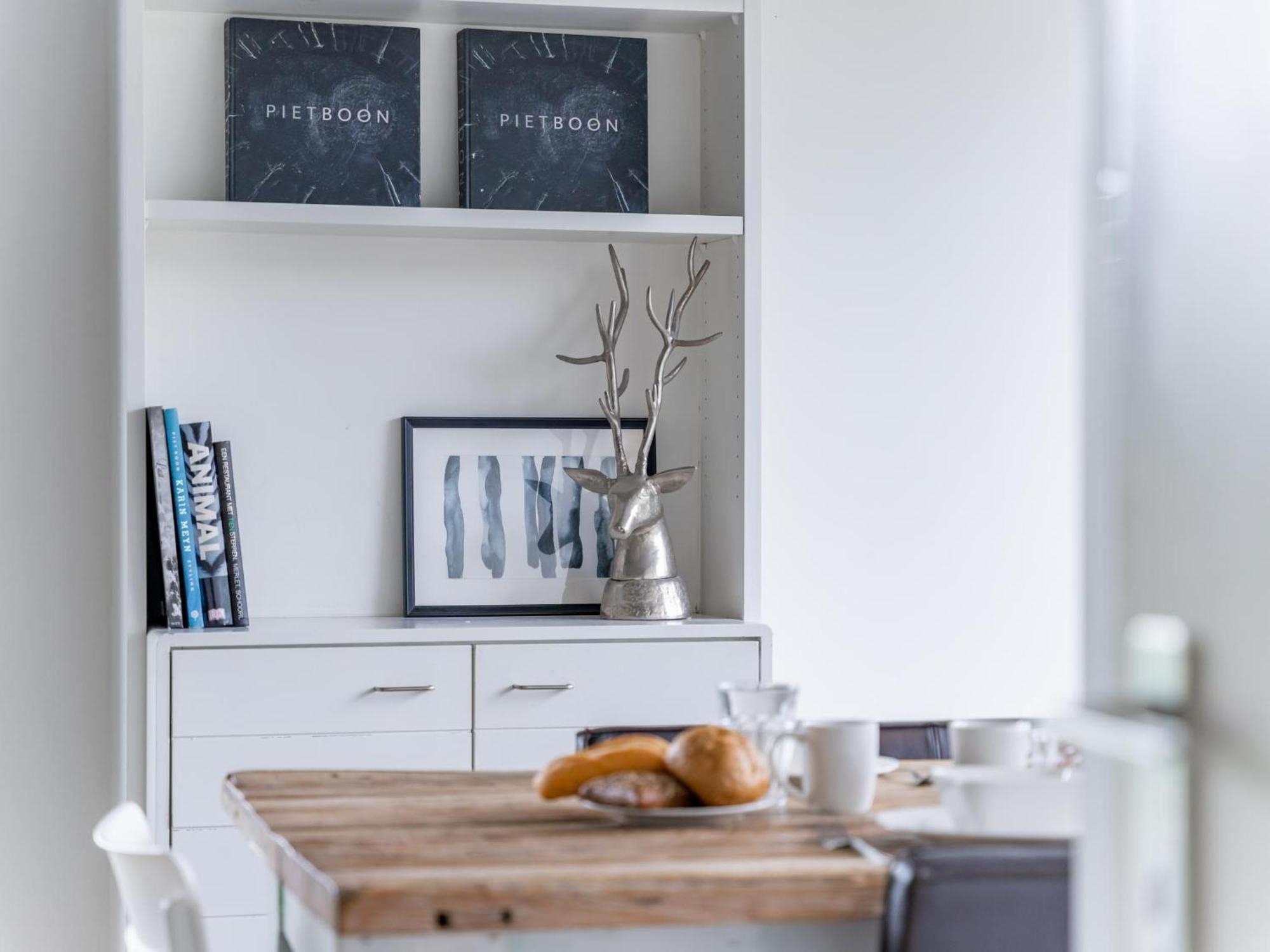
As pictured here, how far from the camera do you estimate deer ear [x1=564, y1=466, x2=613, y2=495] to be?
284 centimetres

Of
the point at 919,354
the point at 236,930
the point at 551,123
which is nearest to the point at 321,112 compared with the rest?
the point at 551,123

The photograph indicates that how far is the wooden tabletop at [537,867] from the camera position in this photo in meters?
1.15

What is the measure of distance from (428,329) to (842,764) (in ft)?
5.48

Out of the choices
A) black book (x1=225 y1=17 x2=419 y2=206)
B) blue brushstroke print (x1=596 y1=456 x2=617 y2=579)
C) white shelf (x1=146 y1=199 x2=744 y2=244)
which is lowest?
blue brushstroke print (x1=596 y1=456 x2=617 y2=579)

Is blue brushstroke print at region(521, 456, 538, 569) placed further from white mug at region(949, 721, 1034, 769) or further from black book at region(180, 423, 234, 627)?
white mug at region(949, 721, 1034, 769)

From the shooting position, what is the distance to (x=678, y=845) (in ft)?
4.38

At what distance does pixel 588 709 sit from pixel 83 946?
104 cm

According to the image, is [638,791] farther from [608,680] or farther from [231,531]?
[231,531]

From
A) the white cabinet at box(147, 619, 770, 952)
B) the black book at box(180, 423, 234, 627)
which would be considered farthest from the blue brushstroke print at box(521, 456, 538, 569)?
the black book at box(180, 423, 234, 627)

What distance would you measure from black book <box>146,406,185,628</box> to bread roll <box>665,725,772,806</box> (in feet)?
4.60

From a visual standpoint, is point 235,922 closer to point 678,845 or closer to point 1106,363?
point 678,845

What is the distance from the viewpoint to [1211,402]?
39 centimetres

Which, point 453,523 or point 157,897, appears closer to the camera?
point 157,897

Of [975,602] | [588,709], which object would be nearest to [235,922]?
[588,709]
